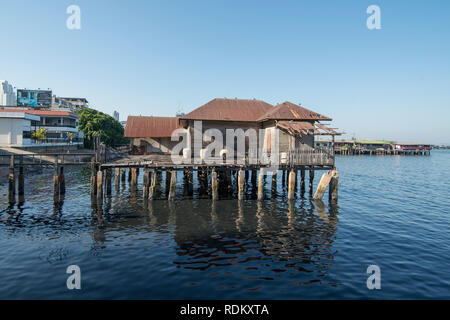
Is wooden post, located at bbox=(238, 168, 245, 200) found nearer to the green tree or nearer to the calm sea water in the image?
the calm sea water

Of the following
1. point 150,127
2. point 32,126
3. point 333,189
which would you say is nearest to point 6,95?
point 32,126

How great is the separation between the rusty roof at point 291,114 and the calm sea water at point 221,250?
736 cm

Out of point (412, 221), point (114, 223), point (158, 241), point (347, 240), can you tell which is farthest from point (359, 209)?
point (114, 223)

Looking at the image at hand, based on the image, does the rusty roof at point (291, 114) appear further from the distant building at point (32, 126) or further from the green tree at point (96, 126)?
the green tree at point (96, 126)

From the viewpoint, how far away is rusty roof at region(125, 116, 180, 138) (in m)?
35.4

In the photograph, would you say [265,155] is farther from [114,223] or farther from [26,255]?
[26,255]

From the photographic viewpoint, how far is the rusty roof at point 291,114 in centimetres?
2378

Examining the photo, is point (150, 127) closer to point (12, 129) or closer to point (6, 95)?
point (12, 129)

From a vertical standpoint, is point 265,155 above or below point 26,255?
above

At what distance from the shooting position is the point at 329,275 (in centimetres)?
1032

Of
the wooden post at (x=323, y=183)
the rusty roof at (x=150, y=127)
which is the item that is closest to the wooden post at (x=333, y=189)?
the wooden post at (x=323, y=183)

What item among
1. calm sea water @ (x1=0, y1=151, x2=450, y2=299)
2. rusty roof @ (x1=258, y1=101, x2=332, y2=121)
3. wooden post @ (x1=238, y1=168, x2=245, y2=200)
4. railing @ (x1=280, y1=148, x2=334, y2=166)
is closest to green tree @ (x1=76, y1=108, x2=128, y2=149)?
calm sea water @ (x1=0, y1=151, x2=450, y2=299)
